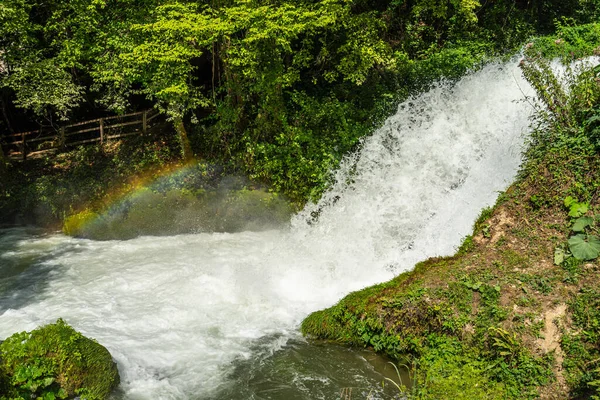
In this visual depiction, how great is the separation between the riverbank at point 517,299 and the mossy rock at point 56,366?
2898 mm

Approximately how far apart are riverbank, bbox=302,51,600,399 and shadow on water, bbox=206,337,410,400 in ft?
0.85

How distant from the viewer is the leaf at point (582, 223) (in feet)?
21.3

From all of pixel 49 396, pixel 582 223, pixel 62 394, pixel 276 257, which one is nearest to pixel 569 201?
pixel 582 223

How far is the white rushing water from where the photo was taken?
702 cm

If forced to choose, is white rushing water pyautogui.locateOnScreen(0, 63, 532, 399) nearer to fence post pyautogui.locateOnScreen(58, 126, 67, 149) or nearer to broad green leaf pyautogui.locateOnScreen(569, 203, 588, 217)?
broad green leaf pyautogui.locateOnScreen(569, 203, 588, 217)

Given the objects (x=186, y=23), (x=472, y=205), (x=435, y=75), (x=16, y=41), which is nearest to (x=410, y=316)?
(x=472, y=205)

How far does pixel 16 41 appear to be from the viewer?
41.6 ft

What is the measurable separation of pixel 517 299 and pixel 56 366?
19.1 ft

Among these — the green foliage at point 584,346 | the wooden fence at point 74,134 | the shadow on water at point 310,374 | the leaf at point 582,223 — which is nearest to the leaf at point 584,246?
the leaf at point 582,223

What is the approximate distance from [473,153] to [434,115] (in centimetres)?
201

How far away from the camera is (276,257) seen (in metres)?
9.70

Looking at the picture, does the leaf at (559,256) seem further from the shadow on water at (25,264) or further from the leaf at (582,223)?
the shadow on water at (25,264)

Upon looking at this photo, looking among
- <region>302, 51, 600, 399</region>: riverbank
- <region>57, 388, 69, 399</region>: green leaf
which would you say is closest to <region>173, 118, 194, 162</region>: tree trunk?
<region>302, 51, 600, 399</region>: riverbank

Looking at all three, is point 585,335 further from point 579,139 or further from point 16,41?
point 16,41
